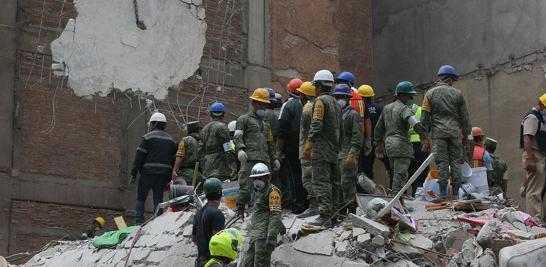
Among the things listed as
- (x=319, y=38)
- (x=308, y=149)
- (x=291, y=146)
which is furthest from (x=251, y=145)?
(x=319, y=38)

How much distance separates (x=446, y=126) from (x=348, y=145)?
141 cm

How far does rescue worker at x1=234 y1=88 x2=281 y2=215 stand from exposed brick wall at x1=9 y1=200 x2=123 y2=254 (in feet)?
23.7

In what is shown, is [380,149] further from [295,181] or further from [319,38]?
[319,38]

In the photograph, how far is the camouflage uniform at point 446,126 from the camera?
1466cm

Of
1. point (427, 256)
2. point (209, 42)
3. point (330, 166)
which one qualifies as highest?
point (209, 42)

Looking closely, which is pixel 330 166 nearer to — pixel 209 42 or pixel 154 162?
pixel 154 162

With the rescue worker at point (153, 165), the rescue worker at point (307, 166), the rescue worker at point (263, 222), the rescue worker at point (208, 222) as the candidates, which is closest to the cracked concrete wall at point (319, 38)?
the rescue worker at point (153, 165)

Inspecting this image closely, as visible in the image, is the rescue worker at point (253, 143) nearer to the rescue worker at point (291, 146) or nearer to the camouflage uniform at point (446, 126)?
the rescue worker at point (291, 146)

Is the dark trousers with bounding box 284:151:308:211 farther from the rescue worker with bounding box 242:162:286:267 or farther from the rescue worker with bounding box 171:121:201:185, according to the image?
the rescue worker with bounding box 171:121:201:185

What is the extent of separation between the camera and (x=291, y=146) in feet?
49.2

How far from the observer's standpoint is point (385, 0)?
27.6 m

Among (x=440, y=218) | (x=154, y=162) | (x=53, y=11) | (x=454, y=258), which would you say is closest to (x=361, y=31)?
(x=53, y=11)

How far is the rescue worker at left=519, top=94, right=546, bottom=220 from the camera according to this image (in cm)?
1435

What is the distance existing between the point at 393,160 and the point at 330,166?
73.1 inches
